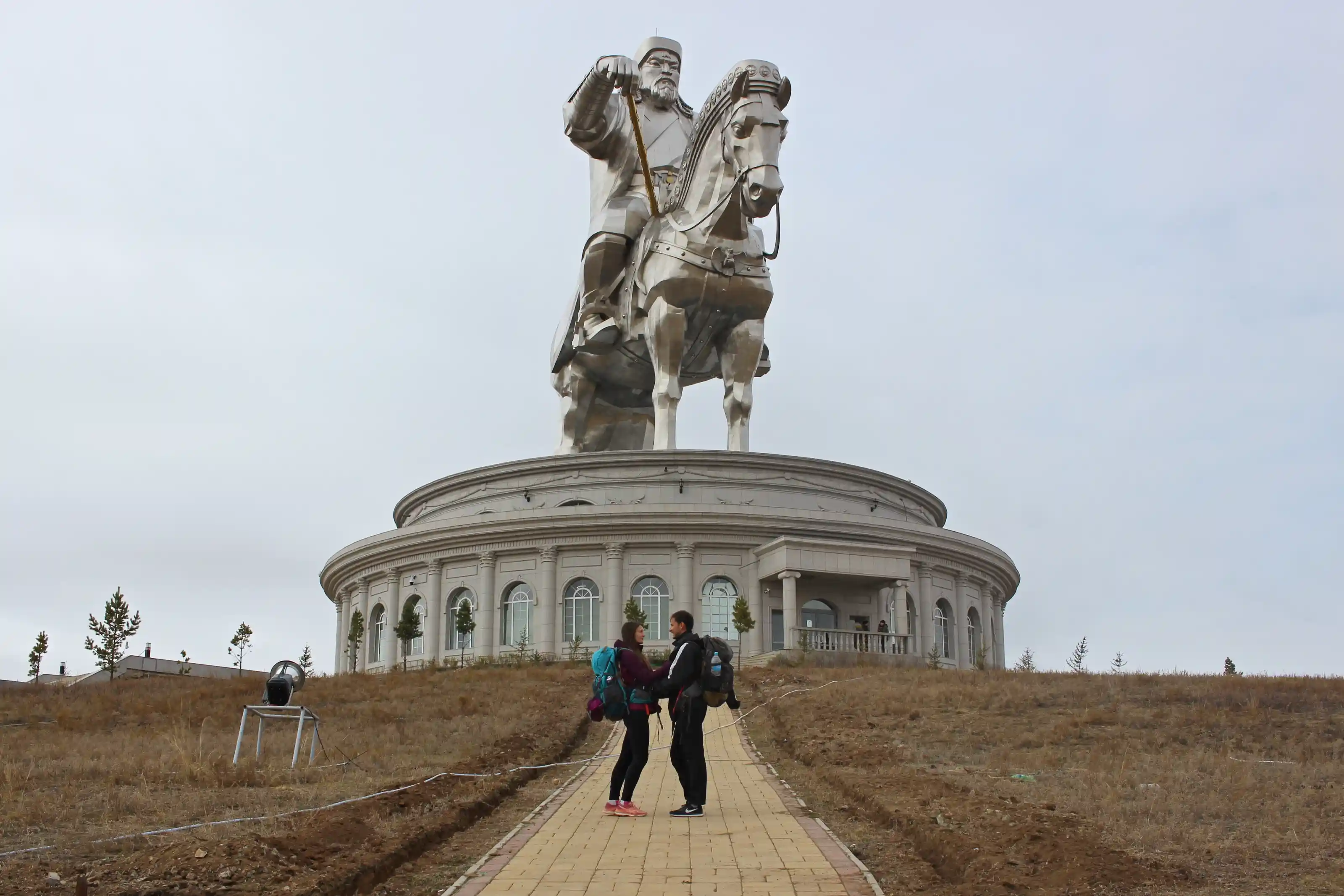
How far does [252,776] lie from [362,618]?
25.4 metres

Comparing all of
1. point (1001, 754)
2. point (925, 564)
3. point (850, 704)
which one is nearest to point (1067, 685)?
point (850, 704)

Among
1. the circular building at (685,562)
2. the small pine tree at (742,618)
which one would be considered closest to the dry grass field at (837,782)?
the small pine tree at (742,618)

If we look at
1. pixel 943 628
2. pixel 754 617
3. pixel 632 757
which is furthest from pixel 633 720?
pixel 943 628

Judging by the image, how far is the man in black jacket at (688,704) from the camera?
10969mm

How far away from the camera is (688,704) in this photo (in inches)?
434

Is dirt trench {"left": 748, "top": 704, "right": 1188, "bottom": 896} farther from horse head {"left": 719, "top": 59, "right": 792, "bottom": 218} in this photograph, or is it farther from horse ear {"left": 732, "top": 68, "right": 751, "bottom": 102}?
A: horse ear {"left": 732, "top": 68, "right": 751, "bottom": 102}

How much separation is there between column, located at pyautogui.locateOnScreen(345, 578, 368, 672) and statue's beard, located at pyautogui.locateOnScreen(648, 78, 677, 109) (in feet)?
52.3

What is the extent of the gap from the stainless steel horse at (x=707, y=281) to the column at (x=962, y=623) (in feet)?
23.4

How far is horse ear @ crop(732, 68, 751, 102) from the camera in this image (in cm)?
2936

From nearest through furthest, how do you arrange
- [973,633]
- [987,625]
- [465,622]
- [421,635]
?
[465,622], [421,635], [973,633], [987,625]

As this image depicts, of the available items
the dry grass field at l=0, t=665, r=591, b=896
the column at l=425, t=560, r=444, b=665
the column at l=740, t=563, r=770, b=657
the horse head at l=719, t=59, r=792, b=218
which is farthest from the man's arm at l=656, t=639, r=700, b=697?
the column at l=425, t=560, r=444, b=665

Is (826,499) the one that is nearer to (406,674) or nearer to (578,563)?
(578,563)

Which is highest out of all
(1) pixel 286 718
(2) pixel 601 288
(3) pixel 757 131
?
(3) pixel 757 131

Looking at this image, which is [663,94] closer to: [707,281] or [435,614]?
[707,281]
